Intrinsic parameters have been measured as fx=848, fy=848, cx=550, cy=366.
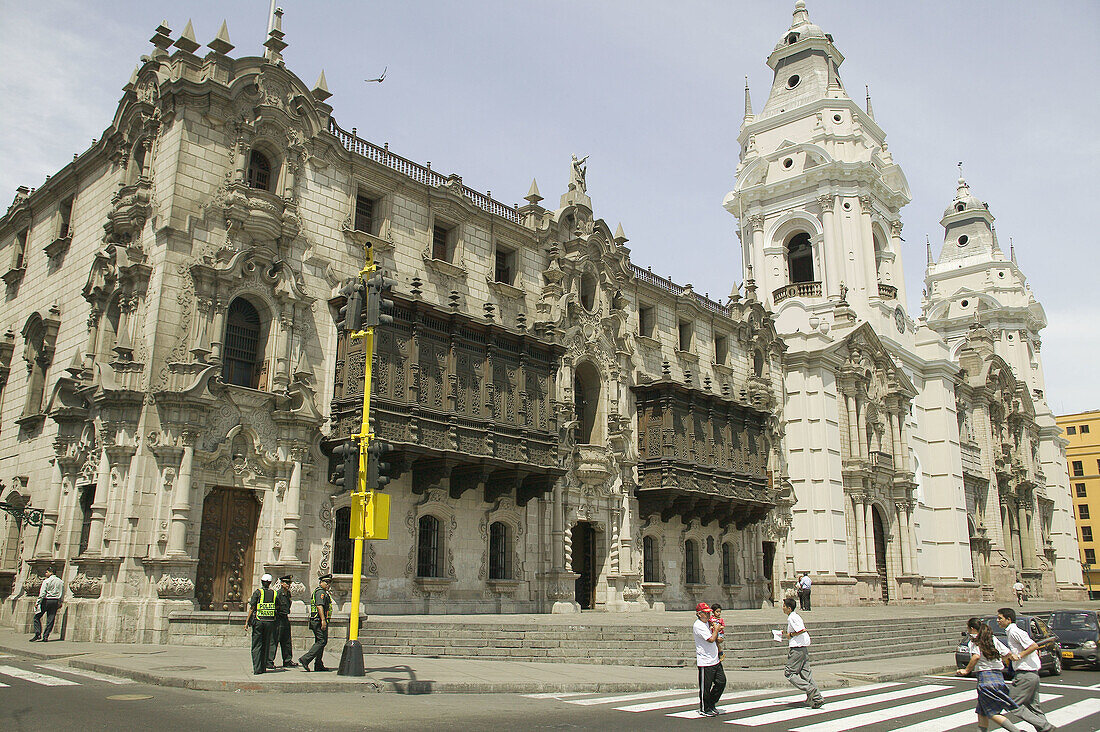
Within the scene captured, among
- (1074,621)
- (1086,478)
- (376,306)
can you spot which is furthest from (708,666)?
(1086,478)

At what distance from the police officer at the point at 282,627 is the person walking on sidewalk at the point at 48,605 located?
25.8ft

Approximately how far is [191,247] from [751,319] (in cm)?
2807

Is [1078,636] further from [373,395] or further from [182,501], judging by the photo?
[182,501]

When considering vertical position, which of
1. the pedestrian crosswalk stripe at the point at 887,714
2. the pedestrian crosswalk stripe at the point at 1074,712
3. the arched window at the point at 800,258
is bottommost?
the pedestrian crosswalk stripe at the point at 1074,712

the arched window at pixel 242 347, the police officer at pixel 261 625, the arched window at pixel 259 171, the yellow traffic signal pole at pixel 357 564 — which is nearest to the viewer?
the police officer at pixel 261 625

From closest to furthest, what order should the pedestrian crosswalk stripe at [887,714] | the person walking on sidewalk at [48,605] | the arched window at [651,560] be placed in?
1. the pedestrian crosswalk stripe at [887,714]
2. the person walking on sidewalk at [48,605]
3. the arched window at [651,560]

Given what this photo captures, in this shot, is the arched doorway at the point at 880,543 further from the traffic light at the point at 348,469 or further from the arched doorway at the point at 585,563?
the traffic light at the point at 348,469

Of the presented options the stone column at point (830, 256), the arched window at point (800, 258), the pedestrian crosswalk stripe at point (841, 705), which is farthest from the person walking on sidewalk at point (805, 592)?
the arched window at point (800, 258)

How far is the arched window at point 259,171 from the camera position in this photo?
984 inches

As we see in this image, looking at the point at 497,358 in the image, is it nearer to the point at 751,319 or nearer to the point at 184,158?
the point at 184,158

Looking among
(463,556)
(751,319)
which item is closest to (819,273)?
(751,319)

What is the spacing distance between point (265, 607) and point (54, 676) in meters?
3.54

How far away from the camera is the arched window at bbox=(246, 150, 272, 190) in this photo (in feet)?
82.0

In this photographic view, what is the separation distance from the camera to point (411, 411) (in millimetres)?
24516
